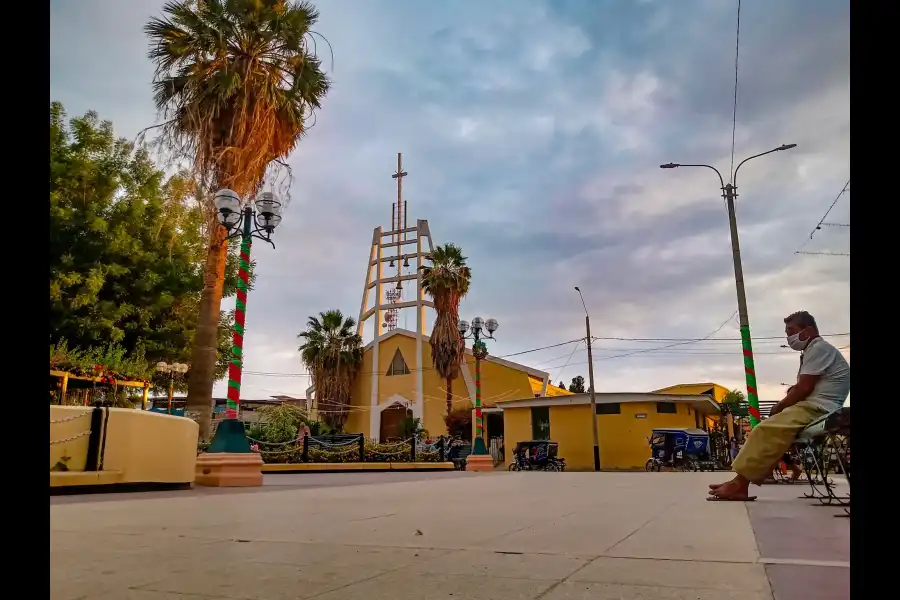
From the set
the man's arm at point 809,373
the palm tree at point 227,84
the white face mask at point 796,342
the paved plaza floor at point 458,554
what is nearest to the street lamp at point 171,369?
the palm tree at point 227,84

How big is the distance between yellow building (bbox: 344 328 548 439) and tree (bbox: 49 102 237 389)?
13.1 meters

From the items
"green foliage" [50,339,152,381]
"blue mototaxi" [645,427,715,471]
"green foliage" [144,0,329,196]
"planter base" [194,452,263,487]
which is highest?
"green foliage" [144,0,329,196]

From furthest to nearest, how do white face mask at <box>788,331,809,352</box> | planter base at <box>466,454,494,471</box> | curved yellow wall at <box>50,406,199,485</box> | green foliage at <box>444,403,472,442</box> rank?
green foliage at <box>444,403,472,442</box> < planter base at <box>466,454,494,471</box> < curved yellow wall at <box>50,406,199,485</box> < white face mask at <box>788,331,809,352</box>

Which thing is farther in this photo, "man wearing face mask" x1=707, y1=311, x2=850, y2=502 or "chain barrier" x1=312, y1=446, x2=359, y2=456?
"chain barrier" x1=312, y1=446, x2=359, y2=456

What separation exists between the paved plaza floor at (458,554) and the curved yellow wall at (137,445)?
3.08 metres

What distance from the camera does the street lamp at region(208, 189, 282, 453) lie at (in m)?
9.70

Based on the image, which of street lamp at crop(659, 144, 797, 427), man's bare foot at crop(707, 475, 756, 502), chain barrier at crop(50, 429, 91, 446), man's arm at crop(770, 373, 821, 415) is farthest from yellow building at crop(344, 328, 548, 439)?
man's arm at crop(770, 373, 821, 415)

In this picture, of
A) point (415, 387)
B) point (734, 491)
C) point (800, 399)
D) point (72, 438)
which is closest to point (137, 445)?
point (72, 438)

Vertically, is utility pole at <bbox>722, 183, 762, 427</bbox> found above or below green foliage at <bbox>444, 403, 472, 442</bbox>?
above

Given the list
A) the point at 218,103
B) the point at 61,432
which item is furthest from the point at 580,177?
the point at 218,103

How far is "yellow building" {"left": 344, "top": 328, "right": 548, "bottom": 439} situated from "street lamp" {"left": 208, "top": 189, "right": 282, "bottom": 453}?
23053mm

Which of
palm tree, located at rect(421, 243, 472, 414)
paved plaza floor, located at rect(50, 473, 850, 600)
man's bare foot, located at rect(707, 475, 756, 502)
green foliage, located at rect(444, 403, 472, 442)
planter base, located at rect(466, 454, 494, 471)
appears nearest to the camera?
paved plaza floor, located at rect(50, 473, 850, 600)

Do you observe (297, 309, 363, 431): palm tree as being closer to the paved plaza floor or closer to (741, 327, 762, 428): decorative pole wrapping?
(741, 327, 762, 428): decorative pole wrapping

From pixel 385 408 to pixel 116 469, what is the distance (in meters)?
27.6
